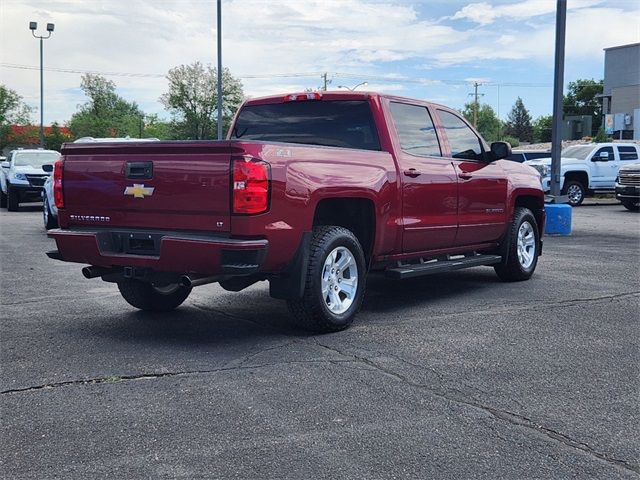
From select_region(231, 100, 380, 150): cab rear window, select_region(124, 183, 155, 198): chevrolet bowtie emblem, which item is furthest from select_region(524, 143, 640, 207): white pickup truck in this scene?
select_region(124, 183, 155, 198): chevrolet bowtie emblem

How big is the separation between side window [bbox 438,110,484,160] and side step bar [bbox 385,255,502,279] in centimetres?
107

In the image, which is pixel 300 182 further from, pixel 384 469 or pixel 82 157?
pixel 384 469

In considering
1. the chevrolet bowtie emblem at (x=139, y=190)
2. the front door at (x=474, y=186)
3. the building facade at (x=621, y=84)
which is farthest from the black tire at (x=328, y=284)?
the building facade at (x=621, y=84)

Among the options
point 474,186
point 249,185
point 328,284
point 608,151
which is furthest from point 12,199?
point 608,151

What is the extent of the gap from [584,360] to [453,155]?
10.2ft

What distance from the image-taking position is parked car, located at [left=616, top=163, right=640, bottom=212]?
21.0m

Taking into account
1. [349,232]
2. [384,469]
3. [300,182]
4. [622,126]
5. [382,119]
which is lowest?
[384,469]

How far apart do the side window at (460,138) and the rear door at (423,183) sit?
29 centimetres

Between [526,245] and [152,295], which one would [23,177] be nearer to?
[152,295]

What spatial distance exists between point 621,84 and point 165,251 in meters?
84.1

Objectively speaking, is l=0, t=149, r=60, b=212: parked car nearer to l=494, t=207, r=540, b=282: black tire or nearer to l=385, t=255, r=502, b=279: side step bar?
l=494, t=207, r=540, b=282: black tire

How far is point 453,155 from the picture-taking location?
26.1 feet

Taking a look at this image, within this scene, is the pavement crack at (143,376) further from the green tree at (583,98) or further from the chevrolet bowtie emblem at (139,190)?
the green tree at (583,98)

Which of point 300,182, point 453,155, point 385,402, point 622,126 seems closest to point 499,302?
point 453,155
